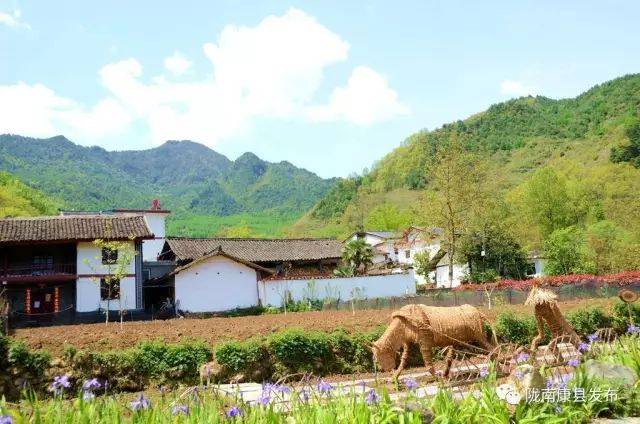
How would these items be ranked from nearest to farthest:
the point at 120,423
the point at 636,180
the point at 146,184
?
the point at 120,423
the point at 636,180
the point at 146,184

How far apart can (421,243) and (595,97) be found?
237 feet

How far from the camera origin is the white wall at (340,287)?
36.2 metres

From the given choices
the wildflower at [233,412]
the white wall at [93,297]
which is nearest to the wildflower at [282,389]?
the wildflower at [233,412]

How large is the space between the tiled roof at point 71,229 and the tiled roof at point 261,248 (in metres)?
4.10

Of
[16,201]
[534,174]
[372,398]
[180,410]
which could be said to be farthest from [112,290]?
[534,174]

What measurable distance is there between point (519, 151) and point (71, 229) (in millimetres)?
85216

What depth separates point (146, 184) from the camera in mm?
181125

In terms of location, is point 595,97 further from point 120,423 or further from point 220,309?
point 120,423

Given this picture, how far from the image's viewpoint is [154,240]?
5334cm

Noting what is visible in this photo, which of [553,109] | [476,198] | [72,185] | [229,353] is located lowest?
[229,353]

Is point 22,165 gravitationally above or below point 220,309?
above

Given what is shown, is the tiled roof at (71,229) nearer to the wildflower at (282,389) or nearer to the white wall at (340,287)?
the white wall at (340,287)

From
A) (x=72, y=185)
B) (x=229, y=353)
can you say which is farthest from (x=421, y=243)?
(x=72, y=185)

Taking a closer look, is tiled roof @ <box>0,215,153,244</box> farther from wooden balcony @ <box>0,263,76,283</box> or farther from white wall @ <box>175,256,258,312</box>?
white wall @ <box>175,256,258,312</box>
